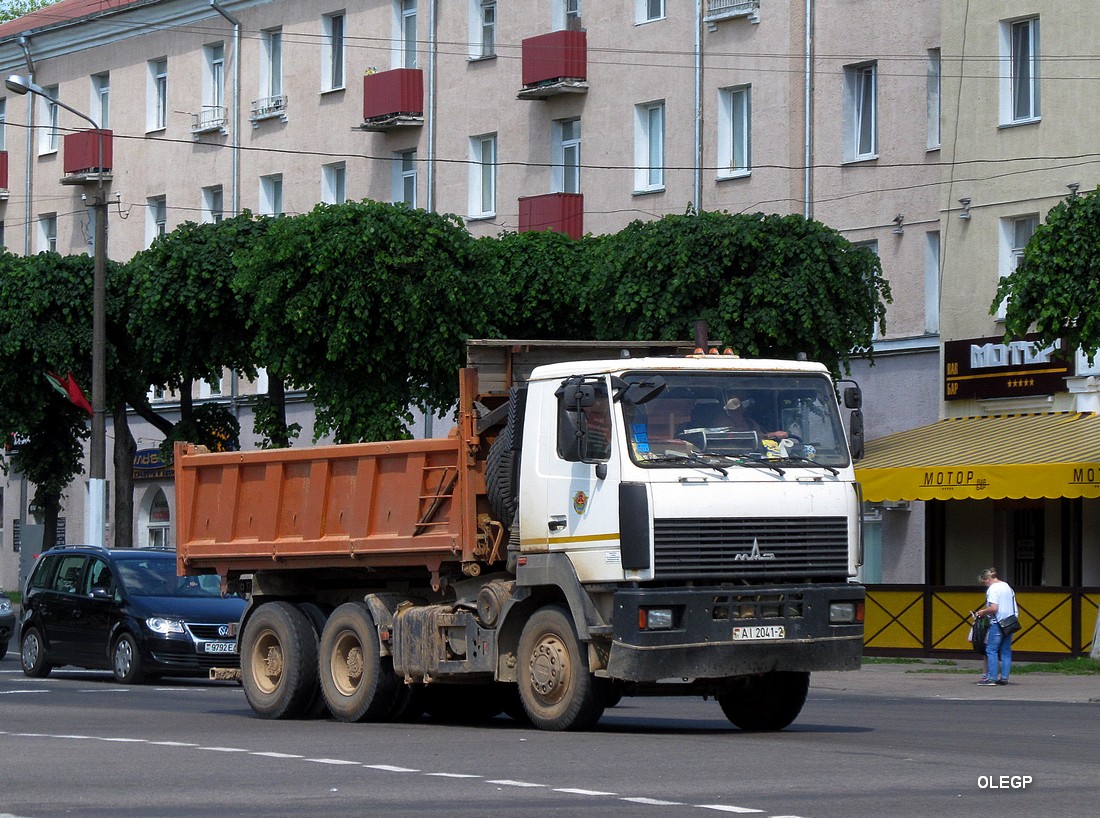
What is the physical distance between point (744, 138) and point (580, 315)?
208 inches

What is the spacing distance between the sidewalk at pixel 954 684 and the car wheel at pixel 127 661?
7611 millimetres

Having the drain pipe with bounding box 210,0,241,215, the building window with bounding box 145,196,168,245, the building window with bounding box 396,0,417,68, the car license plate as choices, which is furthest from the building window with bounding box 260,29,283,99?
the car license plate

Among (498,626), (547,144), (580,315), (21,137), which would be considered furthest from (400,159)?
(498,626)

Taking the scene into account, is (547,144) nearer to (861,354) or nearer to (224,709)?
(861,354)

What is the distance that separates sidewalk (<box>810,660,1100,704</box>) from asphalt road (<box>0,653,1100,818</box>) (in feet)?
10.5

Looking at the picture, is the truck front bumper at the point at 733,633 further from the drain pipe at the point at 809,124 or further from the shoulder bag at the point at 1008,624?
the drain pipe at the point at 809,124

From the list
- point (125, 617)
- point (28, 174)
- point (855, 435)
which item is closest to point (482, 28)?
point (28, 174)

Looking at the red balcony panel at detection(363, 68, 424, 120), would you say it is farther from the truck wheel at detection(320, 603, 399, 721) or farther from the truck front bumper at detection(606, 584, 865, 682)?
the truck front bumper at detection(606, 584, 865, 682)

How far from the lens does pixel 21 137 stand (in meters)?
56.8

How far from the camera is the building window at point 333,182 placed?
157 feet

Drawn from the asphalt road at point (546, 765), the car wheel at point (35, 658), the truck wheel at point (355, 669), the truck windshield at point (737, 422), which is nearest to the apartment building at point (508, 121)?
the car wheel at point (35, 658)

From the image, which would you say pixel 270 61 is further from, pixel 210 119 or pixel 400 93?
pixel 400 93

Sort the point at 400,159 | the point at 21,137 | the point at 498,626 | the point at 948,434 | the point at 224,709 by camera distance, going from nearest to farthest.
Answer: the point at 498,626 < the point at 224,709 < the point at 948,434 < the point at 400,159 < the point at 21,137

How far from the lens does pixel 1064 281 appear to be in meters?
26.8
